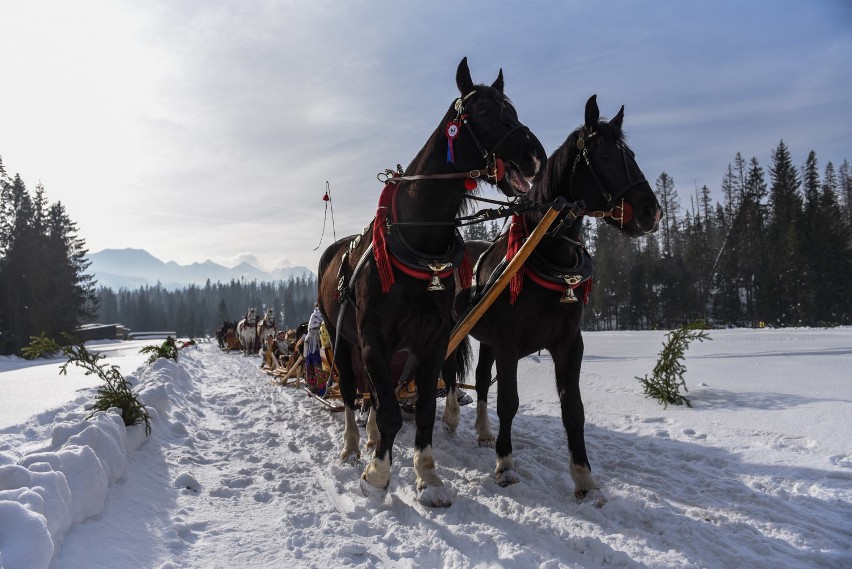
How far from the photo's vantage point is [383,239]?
12.1ft

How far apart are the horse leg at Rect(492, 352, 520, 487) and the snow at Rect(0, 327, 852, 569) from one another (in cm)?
12

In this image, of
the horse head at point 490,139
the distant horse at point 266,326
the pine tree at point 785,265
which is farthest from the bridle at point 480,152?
the pine tree at point 785,265

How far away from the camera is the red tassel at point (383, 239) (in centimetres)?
357

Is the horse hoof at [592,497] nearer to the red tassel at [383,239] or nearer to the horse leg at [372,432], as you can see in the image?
the red tassel at [383,239]

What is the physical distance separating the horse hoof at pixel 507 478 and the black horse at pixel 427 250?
1.39ft

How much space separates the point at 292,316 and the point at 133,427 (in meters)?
113

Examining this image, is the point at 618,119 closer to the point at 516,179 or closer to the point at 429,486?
the point at 516,179

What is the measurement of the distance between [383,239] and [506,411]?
1697 millimetres

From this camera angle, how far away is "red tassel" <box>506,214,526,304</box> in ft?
12.5

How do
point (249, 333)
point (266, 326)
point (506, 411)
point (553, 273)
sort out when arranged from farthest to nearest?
point (249, 333) < point (266, 326) < point (506, 411) < point (553, 273)

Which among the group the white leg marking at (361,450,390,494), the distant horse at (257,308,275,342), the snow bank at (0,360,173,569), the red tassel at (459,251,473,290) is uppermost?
the red tassel at (459,251,473,290)

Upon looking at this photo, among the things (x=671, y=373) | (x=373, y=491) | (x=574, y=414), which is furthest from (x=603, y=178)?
(x=671, y=373)

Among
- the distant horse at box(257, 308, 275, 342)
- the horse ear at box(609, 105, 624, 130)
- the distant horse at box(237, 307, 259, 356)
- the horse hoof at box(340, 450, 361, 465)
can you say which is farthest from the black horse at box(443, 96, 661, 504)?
the distant horse at box(237, 307, 259, 356)

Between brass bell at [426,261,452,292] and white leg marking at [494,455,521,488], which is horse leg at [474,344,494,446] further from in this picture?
brass bell at [426,261,452,292]
